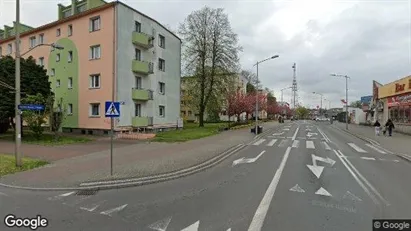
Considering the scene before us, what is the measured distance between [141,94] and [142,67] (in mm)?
2598

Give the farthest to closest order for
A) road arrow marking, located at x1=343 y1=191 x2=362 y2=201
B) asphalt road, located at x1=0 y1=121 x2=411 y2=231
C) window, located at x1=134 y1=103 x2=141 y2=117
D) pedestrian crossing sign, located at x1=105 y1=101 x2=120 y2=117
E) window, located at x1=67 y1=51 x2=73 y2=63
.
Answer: window, located at x1=67 y1=51 x2=73 y2=63
window, located at x1=134 y1=103 x2=141 y2=117
pedestrian crossing sign, located at x1=105 y1=101 x2=120 y2=117
road arrow marking, located at x1=343 y1=191 x2=362 y2=201
asphalt road, located at x1=0 y1=121 x2=411 y2=231

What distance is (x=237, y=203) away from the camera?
7.07 metres

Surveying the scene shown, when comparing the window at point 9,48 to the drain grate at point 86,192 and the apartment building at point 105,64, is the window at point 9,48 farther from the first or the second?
the drain grate at point 86,192

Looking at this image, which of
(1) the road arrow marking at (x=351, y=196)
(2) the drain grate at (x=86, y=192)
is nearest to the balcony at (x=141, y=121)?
(2) the drain grate at (x=86, y=192)

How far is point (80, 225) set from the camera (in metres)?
5.76

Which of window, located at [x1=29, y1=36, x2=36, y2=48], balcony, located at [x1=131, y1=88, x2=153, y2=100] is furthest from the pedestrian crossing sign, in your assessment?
window, located at [x1=29, y1=36, x2=36, y2=48]

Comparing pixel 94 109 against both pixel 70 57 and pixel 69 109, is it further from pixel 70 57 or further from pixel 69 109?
pixel 70 57

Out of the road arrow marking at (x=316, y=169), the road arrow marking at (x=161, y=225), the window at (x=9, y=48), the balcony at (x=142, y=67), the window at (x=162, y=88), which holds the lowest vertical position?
the road arrow marking at (x=161, y=225)

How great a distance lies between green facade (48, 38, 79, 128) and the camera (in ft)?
97.9

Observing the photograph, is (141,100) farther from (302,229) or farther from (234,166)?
(302,229)

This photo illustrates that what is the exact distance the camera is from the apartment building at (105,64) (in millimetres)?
27047

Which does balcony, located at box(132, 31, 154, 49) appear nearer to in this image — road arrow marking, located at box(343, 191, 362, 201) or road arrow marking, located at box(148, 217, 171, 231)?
road arrow marking, located at box(343, 191, 362, 201)

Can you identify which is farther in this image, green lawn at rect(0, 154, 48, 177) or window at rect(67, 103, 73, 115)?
window at rect(67, 103, 73, 115)

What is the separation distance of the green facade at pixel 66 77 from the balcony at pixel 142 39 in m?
6.34
